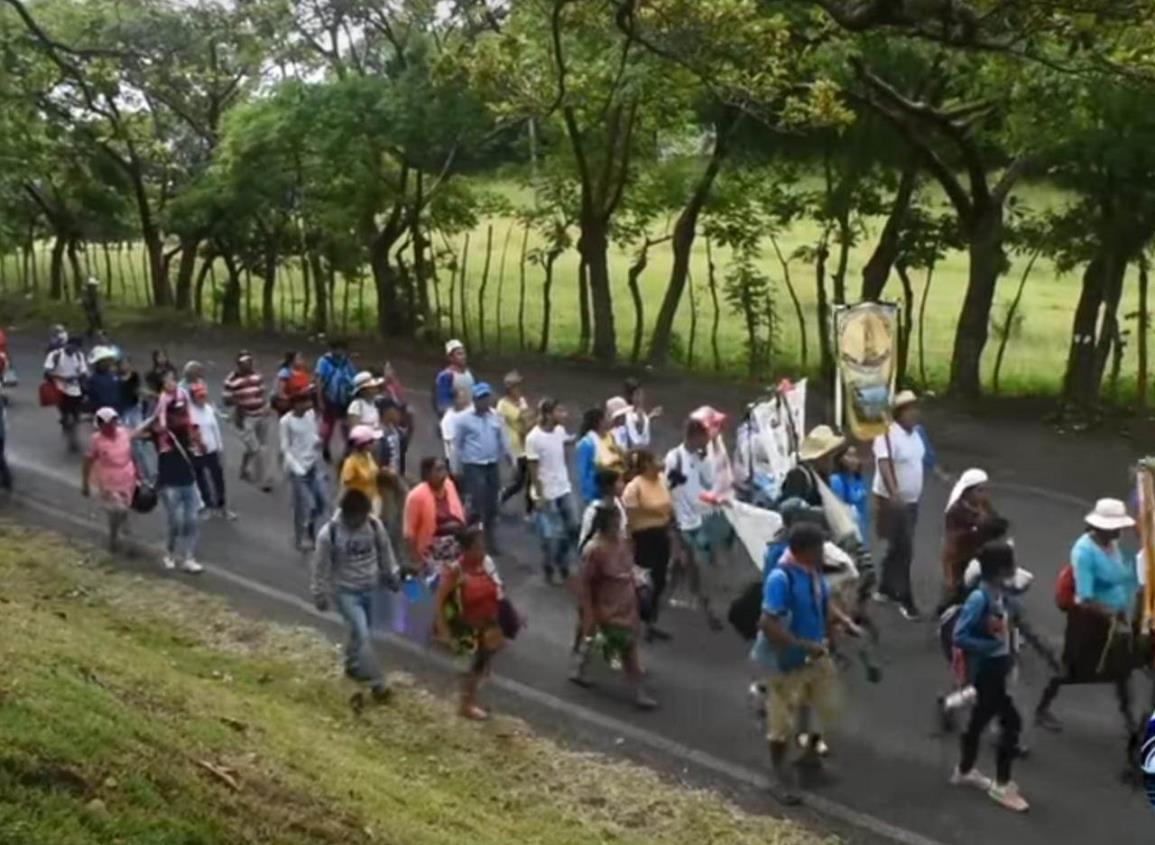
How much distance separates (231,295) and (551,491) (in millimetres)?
18905

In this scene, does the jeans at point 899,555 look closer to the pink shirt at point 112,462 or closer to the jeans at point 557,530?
the jeans at point 557,530

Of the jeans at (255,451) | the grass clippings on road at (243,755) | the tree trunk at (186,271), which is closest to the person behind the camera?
the grass clippings on road at (243,755)

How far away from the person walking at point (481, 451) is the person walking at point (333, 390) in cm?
226

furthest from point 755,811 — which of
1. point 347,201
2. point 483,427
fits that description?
point 347,201

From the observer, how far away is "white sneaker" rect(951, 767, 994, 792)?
9.13 meters

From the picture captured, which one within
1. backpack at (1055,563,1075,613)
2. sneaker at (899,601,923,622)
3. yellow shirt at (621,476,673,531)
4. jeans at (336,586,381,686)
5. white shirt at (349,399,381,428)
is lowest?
sneaker at (899,601,923,622)

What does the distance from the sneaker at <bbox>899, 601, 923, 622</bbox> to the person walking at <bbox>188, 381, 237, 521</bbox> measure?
5.91 m

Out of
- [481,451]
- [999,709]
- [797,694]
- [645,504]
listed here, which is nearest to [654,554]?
[645,504]

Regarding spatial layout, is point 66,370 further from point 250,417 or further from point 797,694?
point 797,694

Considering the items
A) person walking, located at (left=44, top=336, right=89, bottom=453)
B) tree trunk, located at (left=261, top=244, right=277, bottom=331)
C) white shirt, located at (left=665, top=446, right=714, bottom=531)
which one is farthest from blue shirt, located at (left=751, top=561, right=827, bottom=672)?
tree trunk, located at (left=261, top=244, right=277, bottom=331)

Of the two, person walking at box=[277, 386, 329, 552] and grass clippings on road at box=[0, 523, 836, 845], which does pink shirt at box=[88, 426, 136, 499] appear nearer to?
grass clippings on road at box=[0, 523, 836, 845]

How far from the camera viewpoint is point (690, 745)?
9.83m

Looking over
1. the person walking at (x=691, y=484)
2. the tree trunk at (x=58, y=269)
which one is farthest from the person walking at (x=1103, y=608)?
the tree trunk at (x=58, y=269)

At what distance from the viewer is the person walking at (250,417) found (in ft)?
51.3
